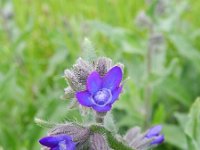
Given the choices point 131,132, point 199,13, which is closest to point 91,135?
point 131,132

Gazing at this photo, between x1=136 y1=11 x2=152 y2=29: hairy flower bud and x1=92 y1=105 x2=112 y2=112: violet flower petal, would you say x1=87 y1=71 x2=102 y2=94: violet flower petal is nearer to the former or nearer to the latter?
x1=92 y1=105 x2=112 y2=112: violet flower petal

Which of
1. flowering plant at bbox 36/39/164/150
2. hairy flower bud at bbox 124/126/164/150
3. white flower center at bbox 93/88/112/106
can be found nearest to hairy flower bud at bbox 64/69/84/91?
flowering plant at bbox 36/39/164/150

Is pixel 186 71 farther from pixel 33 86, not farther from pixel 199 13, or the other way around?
pixel 33 86

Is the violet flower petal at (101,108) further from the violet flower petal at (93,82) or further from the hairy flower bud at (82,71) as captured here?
the hairy flower bud at (82,71)

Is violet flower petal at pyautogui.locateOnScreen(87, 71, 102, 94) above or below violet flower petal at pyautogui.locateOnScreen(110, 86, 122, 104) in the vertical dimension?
above

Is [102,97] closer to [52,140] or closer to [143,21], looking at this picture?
[52,140]

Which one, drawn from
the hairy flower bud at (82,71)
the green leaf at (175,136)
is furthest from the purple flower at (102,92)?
the green leaf at (175,136)
